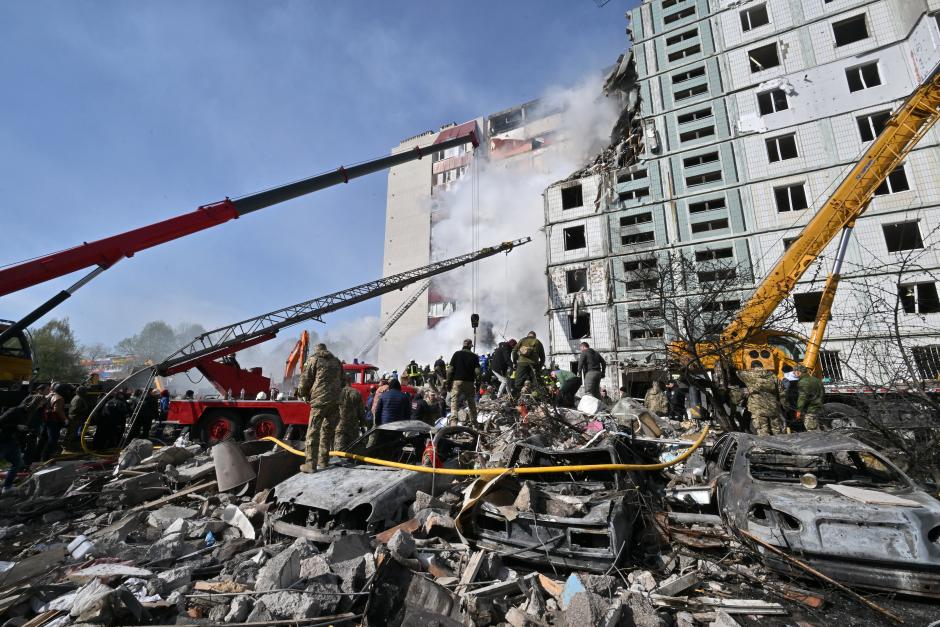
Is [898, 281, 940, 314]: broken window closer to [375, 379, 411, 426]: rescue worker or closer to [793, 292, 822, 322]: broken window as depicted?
[793, 292, 822, 322]: broken window

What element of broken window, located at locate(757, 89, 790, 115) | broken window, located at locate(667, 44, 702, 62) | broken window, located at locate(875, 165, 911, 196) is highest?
broken window, located at locate(667, 44, 702, 62)

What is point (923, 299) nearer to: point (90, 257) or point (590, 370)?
point (590, 370)

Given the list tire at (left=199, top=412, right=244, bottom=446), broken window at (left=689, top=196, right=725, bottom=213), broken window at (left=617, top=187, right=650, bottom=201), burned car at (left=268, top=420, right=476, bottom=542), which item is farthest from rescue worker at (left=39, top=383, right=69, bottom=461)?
broken window at (left=689, top=196, right=725, bottom=213)

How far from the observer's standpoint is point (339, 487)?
438 cm

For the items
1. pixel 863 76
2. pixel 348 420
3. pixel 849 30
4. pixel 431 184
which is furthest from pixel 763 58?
pixel 431 184

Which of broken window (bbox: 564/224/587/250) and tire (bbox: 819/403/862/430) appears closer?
tire (bbox: 819/403/862/430)

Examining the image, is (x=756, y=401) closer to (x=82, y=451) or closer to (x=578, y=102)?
(x=82, y=451)

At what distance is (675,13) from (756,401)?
88.6ft

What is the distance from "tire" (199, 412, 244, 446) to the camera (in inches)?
407

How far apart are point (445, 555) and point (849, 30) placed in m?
30.1

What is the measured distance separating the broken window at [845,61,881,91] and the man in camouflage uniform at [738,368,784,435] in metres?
20.9

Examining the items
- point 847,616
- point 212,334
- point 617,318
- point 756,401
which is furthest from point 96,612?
point 617,318

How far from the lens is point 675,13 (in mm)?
24156

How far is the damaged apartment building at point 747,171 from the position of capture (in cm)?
1697
